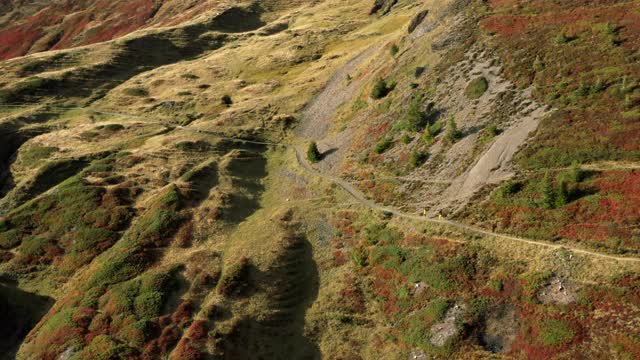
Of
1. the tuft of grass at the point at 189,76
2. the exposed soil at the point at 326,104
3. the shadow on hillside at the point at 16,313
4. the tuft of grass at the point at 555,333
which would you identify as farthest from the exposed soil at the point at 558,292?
the tuft of grass at the point at 189,76

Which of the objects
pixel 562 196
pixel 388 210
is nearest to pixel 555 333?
pixel 562 196

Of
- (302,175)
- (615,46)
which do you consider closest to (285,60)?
(302,175)

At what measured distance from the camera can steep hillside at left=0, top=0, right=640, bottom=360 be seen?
38.0 metres

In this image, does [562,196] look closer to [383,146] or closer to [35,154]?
[383,146]

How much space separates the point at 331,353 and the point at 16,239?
1969 inches

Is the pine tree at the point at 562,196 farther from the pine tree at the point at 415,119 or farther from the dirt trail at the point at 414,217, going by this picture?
the pine tree at the point at 415,119

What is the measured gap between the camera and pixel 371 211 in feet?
181

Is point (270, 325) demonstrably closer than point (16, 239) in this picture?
Yes

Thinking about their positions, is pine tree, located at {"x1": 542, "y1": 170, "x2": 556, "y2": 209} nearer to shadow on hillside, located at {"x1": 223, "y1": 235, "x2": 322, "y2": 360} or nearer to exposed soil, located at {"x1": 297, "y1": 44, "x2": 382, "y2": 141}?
shadow on hillside, located at {"x1": 223, "y1": 235, "x2": 322, "y2": 360}

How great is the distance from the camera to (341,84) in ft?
311

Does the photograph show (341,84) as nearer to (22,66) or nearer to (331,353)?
→ (331,353)

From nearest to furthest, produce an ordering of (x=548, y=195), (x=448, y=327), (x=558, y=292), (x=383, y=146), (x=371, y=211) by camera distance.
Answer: (x=558, y=292) → (x=448, y=327) → (x=548, y=195) → (x=371, y=211) → (x=383, y=146)

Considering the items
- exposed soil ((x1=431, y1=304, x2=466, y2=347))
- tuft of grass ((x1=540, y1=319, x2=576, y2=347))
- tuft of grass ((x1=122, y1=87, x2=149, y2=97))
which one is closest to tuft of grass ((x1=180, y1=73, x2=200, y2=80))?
tuft of grass ((x1=122, y1=87, x2=149, y2=97))

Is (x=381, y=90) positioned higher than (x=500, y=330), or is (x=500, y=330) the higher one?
(x=381, y=90)
